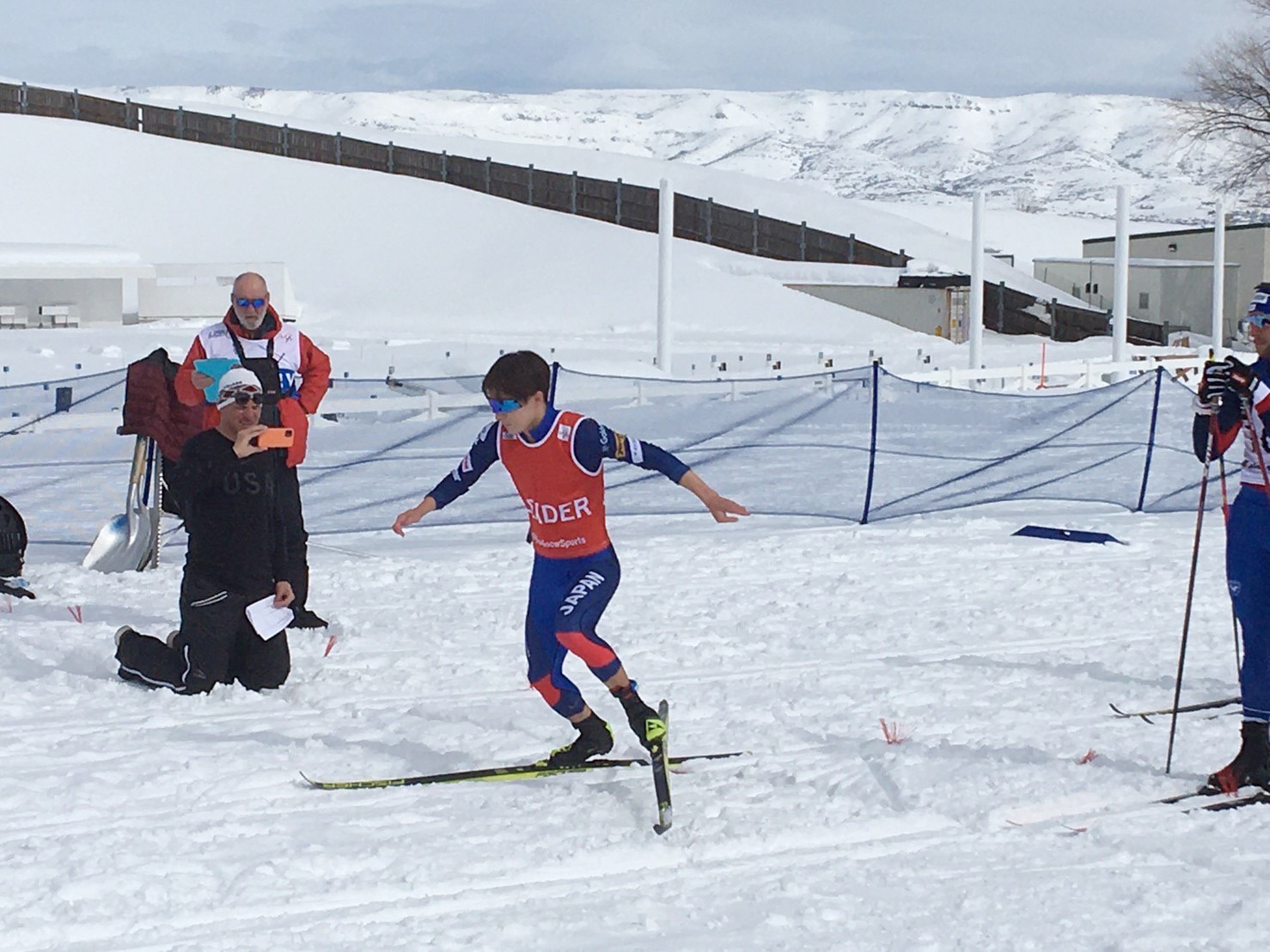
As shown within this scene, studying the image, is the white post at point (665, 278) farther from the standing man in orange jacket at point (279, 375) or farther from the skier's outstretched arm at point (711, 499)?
the skier's outstretched arm at point (711, 499)

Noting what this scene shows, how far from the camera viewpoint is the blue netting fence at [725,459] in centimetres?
1201

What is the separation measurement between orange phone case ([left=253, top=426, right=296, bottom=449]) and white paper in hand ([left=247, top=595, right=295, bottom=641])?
69 centimetres

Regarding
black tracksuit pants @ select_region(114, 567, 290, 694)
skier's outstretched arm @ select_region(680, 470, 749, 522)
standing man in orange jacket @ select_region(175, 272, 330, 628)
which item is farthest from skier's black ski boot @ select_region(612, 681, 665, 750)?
standing man in orange jacket @ select_region(175, 272, 330, 628)

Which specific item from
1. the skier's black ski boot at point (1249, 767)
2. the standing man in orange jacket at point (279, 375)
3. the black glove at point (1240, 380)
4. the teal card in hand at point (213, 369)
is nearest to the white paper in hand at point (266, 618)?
the standing man in orange jacket at point (279, 375)

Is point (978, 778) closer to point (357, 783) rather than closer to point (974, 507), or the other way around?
point (357, 783)

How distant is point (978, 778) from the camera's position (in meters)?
5.97

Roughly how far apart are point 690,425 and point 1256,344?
9.32 metres

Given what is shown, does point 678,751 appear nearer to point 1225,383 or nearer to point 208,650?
point 208,650

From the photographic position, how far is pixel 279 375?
855 cm

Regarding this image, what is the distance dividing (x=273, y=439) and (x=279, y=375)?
146 centimetres

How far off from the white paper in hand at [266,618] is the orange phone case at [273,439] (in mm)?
689

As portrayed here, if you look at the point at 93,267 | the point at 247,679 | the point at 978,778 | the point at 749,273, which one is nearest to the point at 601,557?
the point at 978,778

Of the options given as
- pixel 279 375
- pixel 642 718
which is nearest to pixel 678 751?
pixel 642 718

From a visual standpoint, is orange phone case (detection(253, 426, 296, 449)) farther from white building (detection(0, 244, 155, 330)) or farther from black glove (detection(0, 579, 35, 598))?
white building (detection(0, 244, 155, 330))
